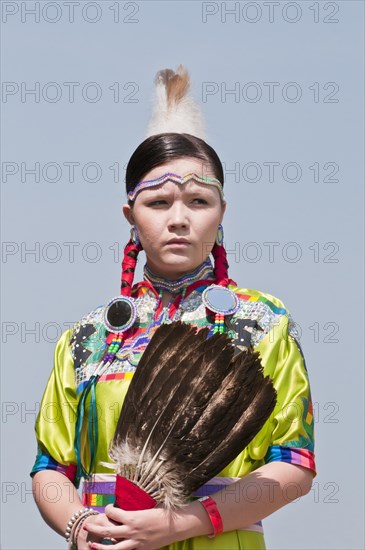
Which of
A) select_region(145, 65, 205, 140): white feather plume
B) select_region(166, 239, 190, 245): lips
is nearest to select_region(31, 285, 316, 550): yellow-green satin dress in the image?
select_region(166, 239, 190, 245): lips

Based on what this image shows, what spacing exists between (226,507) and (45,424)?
829 millimetres

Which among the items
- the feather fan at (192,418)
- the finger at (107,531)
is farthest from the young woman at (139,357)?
the feather fan at (192,418)

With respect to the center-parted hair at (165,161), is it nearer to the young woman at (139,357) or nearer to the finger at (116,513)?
the young woman at (139,357)

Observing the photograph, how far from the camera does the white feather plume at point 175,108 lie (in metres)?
4.85

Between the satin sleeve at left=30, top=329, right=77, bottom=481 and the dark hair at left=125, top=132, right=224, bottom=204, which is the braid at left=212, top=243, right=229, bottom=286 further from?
the satin sleeve at left=30, top=329, right=77, bottom=481

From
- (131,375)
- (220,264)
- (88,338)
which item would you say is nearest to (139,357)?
(131,375)

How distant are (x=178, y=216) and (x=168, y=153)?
27cm

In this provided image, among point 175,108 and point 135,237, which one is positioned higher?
point 175,108

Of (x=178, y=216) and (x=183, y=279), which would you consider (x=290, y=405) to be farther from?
(x=178, y=216)

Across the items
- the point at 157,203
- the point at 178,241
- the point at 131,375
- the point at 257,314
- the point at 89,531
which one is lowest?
the point at 89,531

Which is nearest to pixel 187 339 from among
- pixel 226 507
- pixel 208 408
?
pixel 208 408

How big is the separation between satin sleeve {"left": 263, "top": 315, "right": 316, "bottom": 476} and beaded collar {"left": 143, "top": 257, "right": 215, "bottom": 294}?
0.36 meters

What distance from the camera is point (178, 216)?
4578 mm

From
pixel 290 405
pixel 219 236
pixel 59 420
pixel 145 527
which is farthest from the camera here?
pixel 219 236
